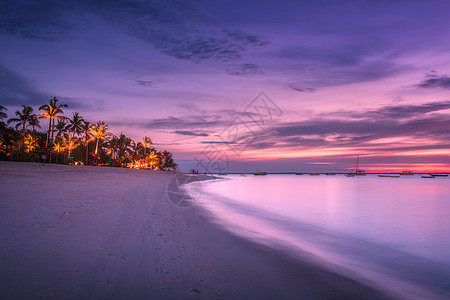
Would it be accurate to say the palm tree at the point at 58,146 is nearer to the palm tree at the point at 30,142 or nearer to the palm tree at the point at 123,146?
the palm tree at the point at 30,142

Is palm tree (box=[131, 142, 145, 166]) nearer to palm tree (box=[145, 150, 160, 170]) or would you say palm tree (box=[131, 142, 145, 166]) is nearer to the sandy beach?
palm tree (box=[145, 150, 160, 170])

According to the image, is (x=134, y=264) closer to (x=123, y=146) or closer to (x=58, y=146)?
(x=58, y=146)

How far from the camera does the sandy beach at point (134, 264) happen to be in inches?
165

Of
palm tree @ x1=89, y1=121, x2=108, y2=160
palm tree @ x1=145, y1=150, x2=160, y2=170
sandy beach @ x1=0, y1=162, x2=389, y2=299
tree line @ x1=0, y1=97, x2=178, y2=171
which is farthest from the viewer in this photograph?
palm tree @ x1=145, y1=150, x2=160, y2=170

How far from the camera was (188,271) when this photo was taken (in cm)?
524

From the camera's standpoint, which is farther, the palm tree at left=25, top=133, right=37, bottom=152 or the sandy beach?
the palm tree at left=25, top=133, right=37, bottom=152

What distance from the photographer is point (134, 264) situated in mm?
5242

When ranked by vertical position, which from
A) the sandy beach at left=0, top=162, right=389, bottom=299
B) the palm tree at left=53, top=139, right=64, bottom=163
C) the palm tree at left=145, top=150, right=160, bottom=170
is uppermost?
the palm tree at left=53, top=139, right=64, bottom=163

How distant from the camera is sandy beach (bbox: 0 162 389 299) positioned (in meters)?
4.20

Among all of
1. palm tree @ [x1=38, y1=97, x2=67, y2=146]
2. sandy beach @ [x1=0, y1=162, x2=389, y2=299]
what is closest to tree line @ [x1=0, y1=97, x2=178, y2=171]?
palm tree @ [x1=38, y1=97, x2=67, y2=146]

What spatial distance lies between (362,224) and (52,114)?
5998cm

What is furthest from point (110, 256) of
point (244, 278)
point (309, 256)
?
point (309, 256)

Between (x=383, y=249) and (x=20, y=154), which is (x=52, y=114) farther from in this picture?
(x=383, y=249)

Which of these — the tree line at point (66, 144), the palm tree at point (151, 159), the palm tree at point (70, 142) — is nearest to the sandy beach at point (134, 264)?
the tree line at point (66, 144)
